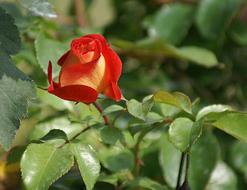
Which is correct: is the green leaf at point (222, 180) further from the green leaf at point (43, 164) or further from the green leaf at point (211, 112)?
the green leaf at point (43, 164)

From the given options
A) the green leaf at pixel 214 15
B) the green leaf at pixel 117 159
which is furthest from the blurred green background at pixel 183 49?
the green leaf at pixel 117 159

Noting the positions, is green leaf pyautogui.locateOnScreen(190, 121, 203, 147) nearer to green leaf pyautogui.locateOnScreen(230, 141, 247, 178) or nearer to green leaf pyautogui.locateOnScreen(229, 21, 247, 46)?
green leaf pyautogui.locateOnScreen(230, 141, 247, 178)

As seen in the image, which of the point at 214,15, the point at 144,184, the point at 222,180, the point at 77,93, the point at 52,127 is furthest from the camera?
the point at 214,15

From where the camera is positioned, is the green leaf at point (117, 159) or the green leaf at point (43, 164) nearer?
the green leaf at point (43, 164)

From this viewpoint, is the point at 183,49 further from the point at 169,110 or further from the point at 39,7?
the point at 39,7

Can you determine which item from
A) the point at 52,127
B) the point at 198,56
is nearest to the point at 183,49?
the point at 198,56

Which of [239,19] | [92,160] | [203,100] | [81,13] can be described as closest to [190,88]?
[203,100]
